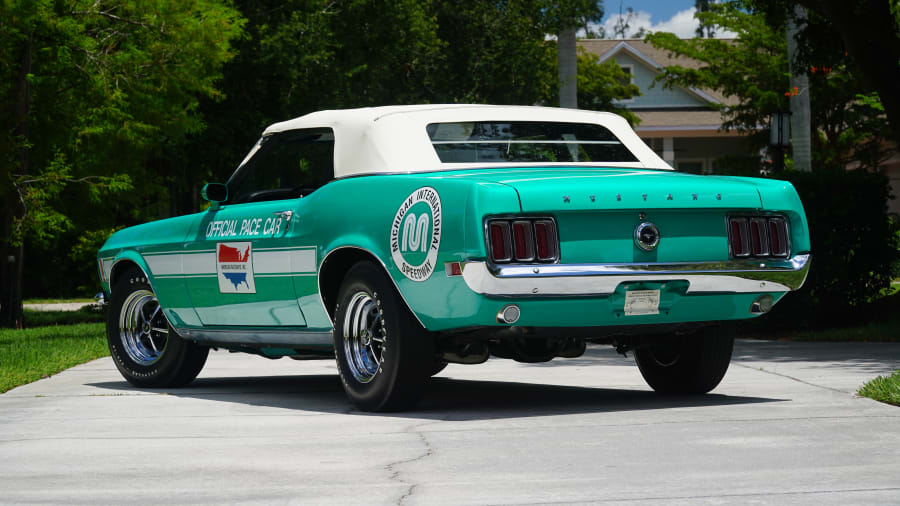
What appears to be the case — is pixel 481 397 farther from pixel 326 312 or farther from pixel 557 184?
pixel 557 184

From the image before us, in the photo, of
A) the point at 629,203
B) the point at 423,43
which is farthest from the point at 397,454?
the point at 423,43

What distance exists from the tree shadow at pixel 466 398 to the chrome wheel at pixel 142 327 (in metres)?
0.30

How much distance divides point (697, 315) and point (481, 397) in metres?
1.90

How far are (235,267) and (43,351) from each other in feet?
19.9

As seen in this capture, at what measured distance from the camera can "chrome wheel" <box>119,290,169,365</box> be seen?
10.3 m

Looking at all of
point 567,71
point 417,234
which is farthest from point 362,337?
point 567,71

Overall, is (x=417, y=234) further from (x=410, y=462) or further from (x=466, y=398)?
(x=466, y=398)

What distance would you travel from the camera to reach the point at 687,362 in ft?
28.9

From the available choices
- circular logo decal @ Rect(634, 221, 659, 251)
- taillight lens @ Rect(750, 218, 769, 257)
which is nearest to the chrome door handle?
circular logo decal @ Rect(634, 221, 659, 251)

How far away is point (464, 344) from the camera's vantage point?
7746 millimetres

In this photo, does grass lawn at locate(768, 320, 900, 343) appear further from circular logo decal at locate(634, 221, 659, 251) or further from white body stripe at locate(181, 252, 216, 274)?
white body stripe at locate(181, 252, 216, 274)

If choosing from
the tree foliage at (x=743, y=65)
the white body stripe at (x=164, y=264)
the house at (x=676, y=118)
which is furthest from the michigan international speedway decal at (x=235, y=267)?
the house at (x=676, y=118)

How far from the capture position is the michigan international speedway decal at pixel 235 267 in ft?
29.0

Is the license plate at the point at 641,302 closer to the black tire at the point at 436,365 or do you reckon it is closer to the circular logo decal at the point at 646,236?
the circular logo decal at the point at 646,236
